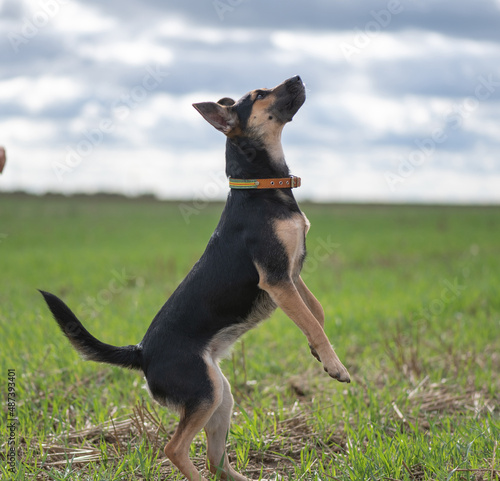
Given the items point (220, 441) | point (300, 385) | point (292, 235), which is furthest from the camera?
point (300, 385)

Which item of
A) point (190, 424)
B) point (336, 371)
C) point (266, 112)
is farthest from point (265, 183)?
point (190, 424)

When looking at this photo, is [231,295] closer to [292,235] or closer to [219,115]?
[292,235]

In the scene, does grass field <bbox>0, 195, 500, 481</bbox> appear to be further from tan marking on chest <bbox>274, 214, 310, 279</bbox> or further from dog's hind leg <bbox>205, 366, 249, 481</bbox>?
A: tan marking on chest <bbox>274, 214, 310, 279</bbox>

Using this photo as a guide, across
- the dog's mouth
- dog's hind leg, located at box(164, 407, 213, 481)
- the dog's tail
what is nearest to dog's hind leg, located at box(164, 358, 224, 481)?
dog's hind leg, located at box(164, 407, 213, 481)

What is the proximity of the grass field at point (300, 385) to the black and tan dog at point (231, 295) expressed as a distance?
0.74 meters

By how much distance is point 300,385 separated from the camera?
5.92 metres

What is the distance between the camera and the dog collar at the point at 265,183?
362cm

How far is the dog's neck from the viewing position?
373 centimetres

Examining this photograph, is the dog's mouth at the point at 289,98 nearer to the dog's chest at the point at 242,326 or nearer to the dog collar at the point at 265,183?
the dog collar at the point at 265,183

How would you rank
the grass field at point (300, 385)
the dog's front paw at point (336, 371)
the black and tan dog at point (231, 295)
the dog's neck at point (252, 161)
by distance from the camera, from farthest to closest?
the grass field at point (300, 385), the dog's neck at point (252, 161), the black and tan dog at point (231, 295), the dog's front paw at point (336, 371)

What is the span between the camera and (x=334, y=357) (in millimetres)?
3344

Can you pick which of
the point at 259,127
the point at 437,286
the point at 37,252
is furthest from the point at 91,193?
the point at 259,127

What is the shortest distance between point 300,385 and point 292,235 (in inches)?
112

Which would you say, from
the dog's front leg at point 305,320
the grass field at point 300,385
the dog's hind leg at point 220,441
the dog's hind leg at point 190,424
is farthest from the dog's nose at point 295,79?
the grass field at point 300,385
